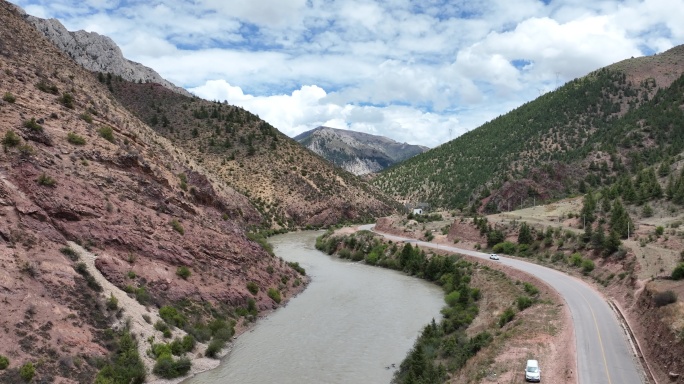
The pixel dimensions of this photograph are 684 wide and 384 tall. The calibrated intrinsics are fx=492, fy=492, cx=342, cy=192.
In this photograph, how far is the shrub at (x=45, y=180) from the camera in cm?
2774

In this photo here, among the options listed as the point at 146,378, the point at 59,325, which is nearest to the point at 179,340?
the point at 146,378

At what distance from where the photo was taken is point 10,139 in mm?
28125

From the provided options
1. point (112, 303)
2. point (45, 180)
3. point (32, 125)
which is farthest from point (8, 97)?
point (112, 303)

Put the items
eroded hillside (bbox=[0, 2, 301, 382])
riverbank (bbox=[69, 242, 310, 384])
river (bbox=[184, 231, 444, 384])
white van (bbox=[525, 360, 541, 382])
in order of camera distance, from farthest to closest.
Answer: river (bbox=[184, 231, 444, 384]), riverbank (bbox=[69, 242, 310, 384]), eroded hillside (bbox=[0, 2, 301, 382]), white van (bbox=[525, 360, 541, 382])

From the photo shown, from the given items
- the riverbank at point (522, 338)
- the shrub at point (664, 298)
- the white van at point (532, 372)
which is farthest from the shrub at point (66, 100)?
the shrub at point (664, 298)

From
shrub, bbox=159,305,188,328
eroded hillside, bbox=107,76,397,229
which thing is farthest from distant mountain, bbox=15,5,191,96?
shrub, bbox=159,305,188,328

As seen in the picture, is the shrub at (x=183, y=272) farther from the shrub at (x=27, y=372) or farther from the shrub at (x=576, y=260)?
the shrub at (x=576, y=260)

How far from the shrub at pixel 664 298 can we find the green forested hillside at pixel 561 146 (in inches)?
2255

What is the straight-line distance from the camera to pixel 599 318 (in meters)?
29.9

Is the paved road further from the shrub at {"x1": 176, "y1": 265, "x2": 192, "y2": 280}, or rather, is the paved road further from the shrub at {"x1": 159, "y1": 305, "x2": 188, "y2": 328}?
the shrub at {"x1": 176, "y1": 265, "x2": 192, "y2": 280}

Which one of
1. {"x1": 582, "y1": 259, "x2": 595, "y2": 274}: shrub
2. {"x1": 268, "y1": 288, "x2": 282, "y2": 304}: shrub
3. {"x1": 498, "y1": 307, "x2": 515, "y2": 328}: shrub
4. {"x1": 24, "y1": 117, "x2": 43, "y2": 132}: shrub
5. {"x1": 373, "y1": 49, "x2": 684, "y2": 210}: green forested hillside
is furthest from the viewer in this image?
{"x1": 373, "y1": 49, "x2": 684, "y2": 210}: green forested hillside

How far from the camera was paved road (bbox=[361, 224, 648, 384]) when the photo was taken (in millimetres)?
21433

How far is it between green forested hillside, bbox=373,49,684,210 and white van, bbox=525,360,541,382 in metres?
66.6

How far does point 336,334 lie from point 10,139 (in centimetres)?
2274
